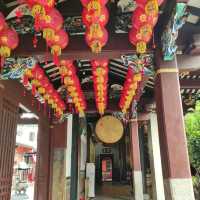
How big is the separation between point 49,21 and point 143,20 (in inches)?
44.0

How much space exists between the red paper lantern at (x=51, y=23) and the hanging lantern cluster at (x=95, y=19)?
329mm

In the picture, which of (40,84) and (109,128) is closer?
(40,84)

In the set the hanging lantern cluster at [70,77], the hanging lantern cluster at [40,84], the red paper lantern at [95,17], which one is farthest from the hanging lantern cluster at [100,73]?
the red paper lantern at [95,17]

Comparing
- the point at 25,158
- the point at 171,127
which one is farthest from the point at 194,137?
the point at 25,158

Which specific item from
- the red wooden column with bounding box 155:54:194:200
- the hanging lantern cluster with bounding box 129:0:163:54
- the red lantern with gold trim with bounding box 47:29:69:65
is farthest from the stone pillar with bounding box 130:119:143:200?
the red lantern with gold trim with bounding box 47:29:69:65

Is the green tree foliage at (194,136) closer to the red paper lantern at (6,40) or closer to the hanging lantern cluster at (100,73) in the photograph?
the hanging lantern cluster at (100,73)

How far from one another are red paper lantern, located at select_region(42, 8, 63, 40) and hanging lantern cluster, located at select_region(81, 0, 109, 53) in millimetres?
329

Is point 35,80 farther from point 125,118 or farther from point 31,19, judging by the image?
point 125,118

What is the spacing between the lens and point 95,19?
285 cm

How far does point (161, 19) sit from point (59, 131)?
5.35 m

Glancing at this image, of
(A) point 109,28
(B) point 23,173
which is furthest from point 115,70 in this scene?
(B) point 23,173

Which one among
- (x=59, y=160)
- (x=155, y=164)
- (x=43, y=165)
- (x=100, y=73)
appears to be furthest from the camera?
(x=155, y=164)

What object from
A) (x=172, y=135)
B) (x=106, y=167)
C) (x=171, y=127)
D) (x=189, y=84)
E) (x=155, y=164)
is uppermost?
(x=189, y=84)

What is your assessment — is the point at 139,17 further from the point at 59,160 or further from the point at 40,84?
the point at 59,160
